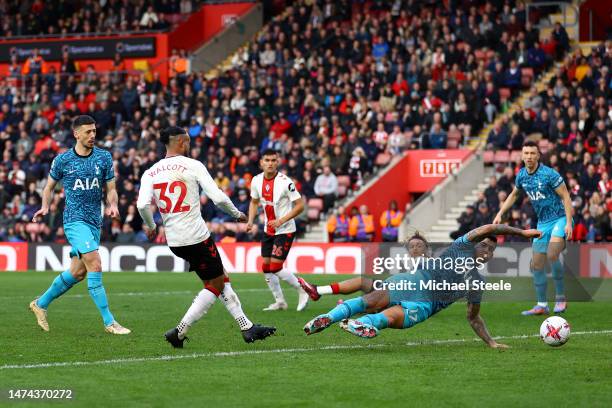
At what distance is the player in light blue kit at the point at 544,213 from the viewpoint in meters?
15.8

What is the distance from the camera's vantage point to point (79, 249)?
1339 cm

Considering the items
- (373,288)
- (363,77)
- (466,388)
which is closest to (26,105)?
(363,77)

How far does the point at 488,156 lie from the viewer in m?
31.1

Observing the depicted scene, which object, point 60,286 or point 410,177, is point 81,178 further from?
point 410,177

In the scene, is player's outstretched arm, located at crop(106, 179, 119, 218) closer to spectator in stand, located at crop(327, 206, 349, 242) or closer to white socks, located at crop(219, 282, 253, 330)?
white socks, located at crop(219, 282, 253, 330)

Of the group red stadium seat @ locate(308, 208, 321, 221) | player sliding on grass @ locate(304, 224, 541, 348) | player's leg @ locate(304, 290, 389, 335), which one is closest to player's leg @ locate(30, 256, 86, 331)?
player's leg @ locate(304, 290, 389, 335)

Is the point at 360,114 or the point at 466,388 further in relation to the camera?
the point at 360,114

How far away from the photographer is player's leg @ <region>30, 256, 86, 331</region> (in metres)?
13.6

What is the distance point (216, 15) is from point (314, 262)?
19.2 metres

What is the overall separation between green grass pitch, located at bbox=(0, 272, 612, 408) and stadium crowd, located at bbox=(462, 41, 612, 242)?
1078 cm

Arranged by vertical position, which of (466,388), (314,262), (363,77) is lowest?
(314,262)

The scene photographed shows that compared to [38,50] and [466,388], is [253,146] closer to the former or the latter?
[38,50]

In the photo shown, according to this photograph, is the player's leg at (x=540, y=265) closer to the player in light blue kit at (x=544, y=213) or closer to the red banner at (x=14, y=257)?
the player in light blue kit at (x=544, y=213)

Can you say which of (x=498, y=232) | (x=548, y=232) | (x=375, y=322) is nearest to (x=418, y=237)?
(x=498, y=232)
